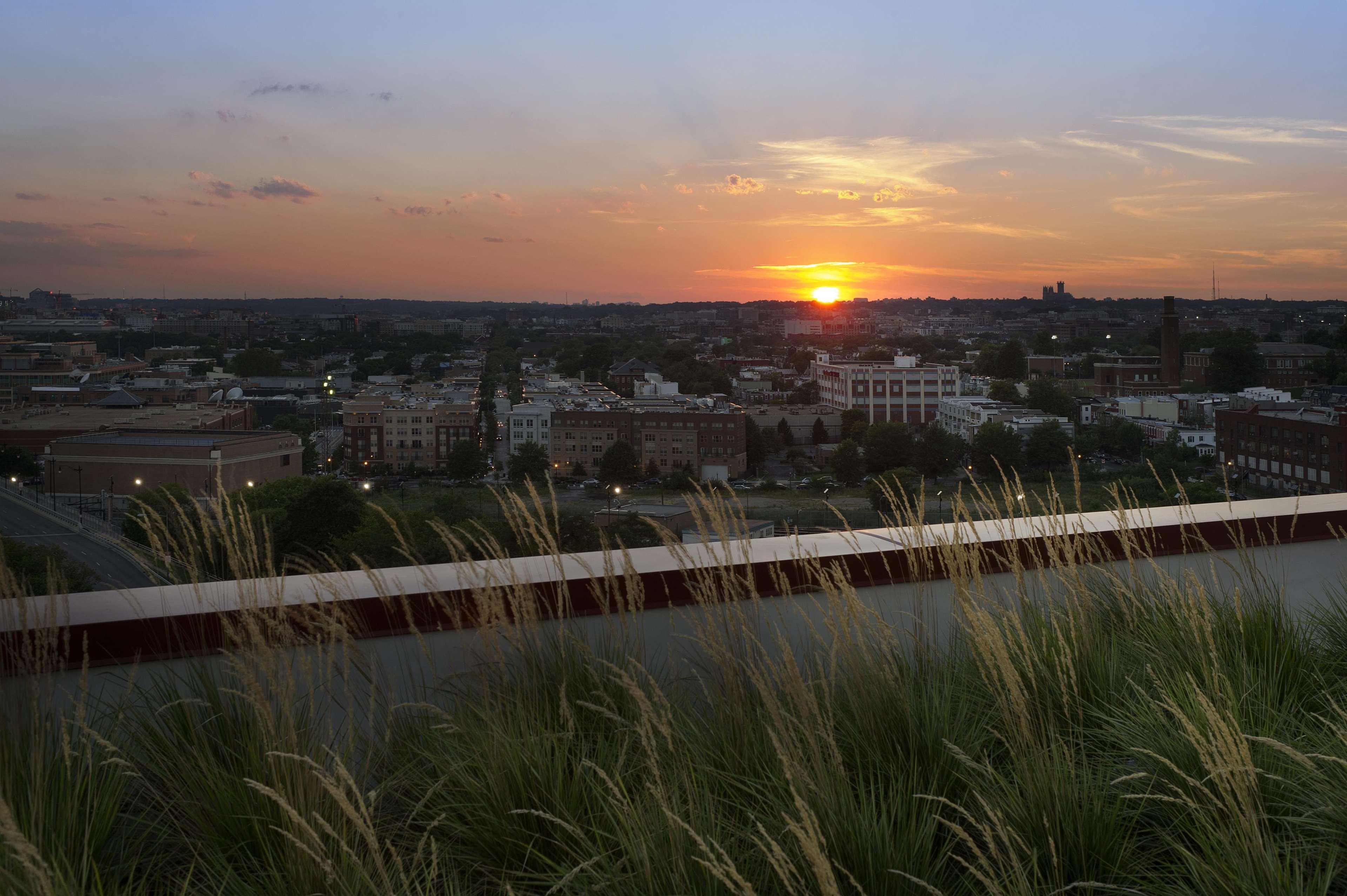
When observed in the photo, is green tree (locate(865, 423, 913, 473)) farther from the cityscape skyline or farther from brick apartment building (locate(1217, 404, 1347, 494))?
the cityscape skyline

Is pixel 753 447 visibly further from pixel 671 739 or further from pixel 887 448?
pixel 671 739

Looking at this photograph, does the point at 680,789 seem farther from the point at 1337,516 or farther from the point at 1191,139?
the point at 1191,139

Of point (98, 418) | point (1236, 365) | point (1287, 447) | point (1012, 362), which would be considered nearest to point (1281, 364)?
point (1236, 365)

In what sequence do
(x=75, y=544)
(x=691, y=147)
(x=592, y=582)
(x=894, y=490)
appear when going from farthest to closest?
(x=691, y=147)
(x=894, y=490)
(x=75, y=544)
(x=592, y=582)

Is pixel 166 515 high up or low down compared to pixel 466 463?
up

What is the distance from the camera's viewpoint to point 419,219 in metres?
21.8

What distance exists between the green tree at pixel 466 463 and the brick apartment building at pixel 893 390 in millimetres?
6129

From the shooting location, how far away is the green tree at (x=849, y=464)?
33.1 feet

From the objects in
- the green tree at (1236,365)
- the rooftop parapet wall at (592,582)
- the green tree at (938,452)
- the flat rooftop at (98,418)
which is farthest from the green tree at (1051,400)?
the flat rooftop at (98,418)

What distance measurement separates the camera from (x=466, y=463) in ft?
36.2

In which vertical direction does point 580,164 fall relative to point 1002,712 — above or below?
above

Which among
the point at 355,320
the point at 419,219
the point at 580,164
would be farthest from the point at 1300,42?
the point at 355,320

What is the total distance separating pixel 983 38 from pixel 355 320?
18222 millimetres

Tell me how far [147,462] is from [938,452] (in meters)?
6.89
